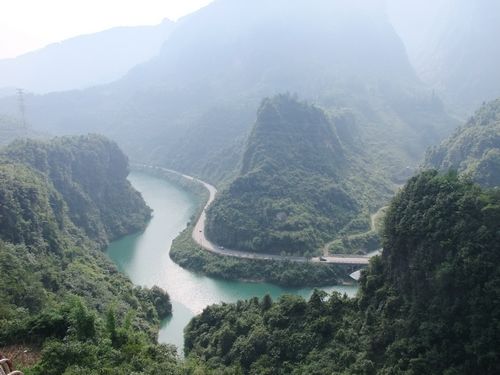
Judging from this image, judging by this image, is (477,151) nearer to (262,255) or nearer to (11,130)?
(262,255)

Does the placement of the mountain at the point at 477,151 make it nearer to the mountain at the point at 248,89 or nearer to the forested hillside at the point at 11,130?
the mountain at the point at 248,89

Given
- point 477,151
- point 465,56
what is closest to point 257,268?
point 477,151

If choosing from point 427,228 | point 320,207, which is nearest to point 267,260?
point 320,207

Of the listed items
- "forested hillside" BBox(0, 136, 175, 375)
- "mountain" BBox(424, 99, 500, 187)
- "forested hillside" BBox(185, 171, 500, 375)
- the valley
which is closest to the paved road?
the valley

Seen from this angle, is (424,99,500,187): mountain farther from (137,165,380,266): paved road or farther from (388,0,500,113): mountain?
(388,0,500,113): mountain

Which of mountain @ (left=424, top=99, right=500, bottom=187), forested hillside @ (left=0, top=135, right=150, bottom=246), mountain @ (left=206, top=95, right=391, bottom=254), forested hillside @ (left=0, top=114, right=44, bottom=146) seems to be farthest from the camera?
forested hillside @ (left=0, top=114, right=44, bottom=146)

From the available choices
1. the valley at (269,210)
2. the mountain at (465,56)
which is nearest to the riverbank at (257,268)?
the valley at (269,210)
